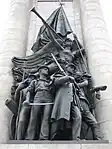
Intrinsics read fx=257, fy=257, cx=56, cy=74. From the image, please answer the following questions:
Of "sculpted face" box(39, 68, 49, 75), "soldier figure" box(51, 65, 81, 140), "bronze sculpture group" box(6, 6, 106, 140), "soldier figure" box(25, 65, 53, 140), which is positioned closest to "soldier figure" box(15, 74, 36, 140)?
"bronze sculpture group" box(6, 6, 106, 140)

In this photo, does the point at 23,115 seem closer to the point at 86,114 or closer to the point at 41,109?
the point at 41,109

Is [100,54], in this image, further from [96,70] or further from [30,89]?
[30,89]

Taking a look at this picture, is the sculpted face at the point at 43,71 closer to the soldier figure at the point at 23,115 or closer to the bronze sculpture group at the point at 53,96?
the bronze sculpture group at the point at 53,96

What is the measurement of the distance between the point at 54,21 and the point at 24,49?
1.31 metres

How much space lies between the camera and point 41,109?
5.31 m

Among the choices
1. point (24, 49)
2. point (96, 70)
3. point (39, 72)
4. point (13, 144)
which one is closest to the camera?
point (13, 144)

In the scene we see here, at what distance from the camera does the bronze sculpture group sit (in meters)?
5.03

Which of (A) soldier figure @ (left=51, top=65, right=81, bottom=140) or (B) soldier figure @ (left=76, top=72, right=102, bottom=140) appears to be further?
(B) soldier figure @ (left=76, top=72, right=102, bottom=140)

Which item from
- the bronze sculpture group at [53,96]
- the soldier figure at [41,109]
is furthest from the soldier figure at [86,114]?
the soldier figure at [41,109]

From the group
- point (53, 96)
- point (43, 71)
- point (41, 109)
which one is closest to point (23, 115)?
point (41, 109)

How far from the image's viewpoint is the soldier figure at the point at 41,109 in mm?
4996

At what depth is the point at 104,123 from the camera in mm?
5836

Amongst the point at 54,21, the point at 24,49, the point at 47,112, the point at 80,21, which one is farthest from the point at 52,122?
the point at 80,21

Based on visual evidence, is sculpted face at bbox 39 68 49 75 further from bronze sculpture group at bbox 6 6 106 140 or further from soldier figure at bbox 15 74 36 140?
soldier figure at bbox 15 74 36 140
